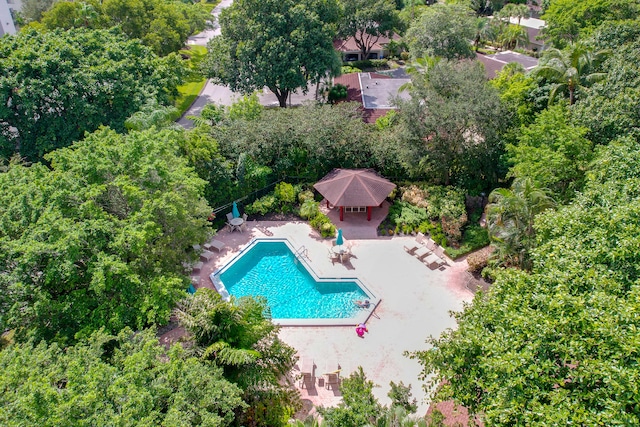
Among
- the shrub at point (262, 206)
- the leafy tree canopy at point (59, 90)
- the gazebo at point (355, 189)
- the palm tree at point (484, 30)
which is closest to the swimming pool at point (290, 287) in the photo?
the shrub at point (262, 206)

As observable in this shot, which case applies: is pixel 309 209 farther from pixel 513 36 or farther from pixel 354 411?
pixel 513 36

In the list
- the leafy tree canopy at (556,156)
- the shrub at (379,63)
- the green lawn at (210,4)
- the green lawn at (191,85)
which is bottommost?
the shrub at (379,63)

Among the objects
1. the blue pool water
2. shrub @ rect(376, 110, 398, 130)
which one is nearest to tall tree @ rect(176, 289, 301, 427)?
the blue pool water

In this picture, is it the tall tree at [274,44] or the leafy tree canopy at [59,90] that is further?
the tall tree at [274,44]

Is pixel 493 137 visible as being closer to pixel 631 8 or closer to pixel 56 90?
pixel 631 8

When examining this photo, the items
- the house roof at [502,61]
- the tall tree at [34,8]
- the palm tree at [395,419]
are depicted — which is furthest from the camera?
the tall tree at [34,8]

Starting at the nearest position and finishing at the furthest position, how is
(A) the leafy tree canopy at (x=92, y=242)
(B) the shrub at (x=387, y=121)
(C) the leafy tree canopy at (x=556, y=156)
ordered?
(A) the leafy tree canopy at (x=92, y=242) < (C) the leafy tree canopy at (x=556, y=156) < (B) the shrub at (x=387, y=121)

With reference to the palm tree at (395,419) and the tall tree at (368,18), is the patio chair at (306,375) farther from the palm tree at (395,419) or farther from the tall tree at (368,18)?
the tall tree at (368,18)
